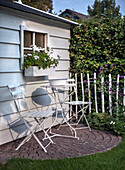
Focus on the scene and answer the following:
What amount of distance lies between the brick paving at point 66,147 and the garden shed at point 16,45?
0.38 m

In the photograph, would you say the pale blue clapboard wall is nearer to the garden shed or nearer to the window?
the garden shed

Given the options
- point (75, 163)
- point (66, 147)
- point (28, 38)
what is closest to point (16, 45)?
point (28, 38)

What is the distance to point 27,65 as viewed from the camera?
4.22 meters

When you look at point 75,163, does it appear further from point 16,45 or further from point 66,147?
point 16,45

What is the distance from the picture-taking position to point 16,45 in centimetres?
418

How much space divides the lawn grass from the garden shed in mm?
925

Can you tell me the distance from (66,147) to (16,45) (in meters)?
2.09

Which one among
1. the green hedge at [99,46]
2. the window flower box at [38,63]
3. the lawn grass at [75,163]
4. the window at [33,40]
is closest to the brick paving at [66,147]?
the lawn grass at [75,163]

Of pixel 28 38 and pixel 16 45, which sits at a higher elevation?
pixel 28 38

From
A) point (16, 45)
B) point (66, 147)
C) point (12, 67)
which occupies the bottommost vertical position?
point (66, 147)

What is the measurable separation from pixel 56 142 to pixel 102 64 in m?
2.18

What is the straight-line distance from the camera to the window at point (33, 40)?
4.46 m

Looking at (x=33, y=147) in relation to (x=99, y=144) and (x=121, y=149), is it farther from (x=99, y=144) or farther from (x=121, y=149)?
(x=121, y=149)

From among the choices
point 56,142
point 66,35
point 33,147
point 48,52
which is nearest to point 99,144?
point 56,142
